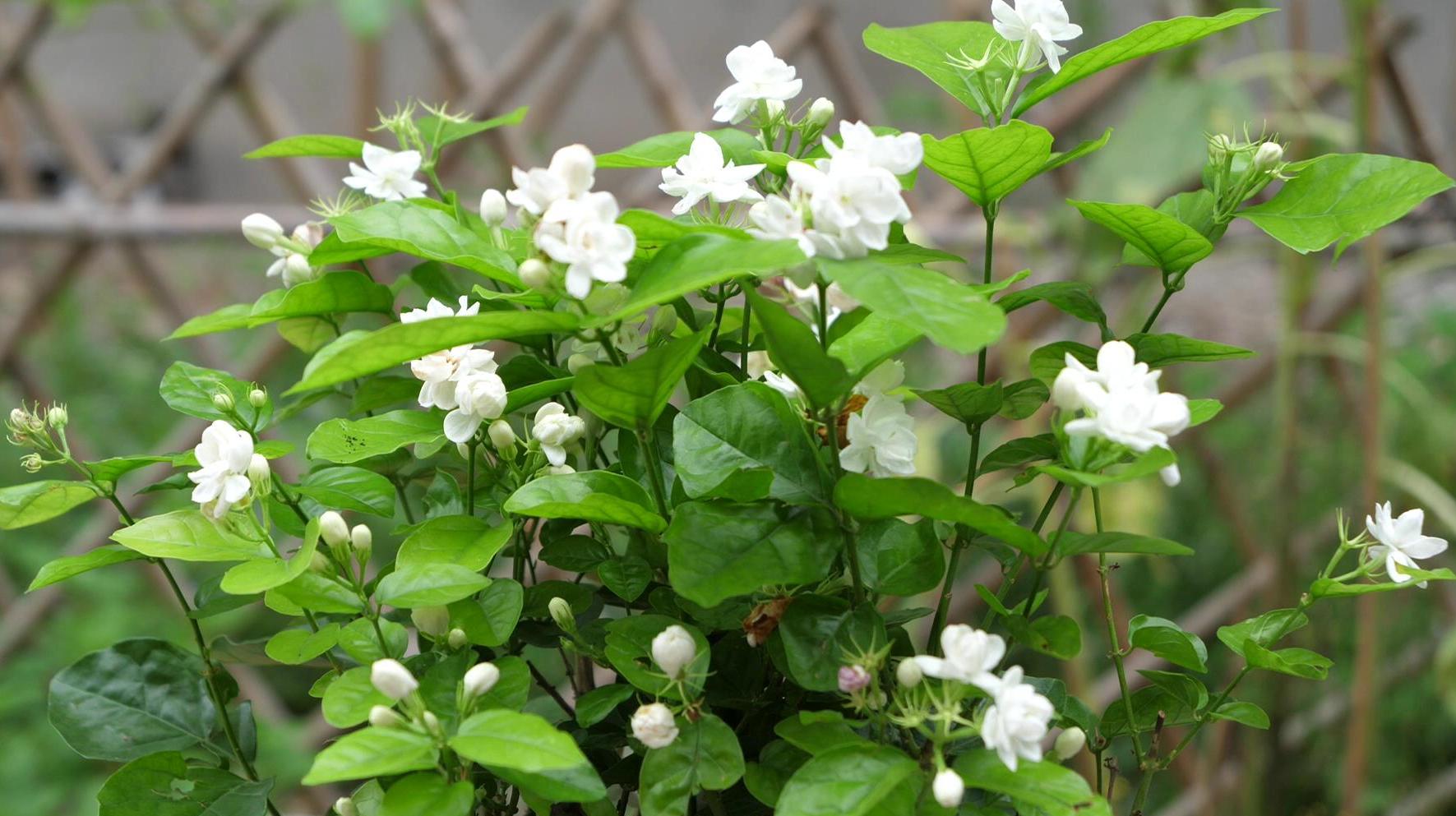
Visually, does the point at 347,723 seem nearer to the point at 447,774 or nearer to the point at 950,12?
the point at 447,774

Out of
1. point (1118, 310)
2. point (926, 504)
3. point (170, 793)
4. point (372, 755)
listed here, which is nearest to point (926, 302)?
point (926, 504)

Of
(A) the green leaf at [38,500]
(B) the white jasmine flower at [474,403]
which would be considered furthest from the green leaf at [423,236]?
(A) the green leaf at [38,500]

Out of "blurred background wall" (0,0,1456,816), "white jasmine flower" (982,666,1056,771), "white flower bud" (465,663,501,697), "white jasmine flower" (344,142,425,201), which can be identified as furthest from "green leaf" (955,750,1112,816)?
"blurred background wall" (0,0,1456,816)

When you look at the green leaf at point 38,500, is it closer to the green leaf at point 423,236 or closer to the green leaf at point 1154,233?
the green leaf at point 423,236

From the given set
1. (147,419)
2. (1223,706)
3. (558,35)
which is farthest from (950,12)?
(147,419)

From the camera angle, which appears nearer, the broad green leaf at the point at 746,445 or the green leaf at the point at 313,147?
the broad green leaf at the point at 746,445

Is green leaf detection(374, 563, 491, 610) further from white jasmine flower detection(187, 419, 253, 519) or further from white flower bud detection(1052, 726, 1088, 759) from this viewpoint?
white flower bud detection(1052, 726, 1088, 759)

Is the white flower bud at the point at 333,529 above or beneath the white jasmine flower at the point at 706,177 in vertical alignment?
beneath

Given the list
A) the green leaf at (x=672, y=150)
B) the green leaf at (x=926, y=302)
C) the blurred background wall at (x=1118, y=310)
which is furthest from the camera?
the blurred background wall at (x=1118, y=310)
